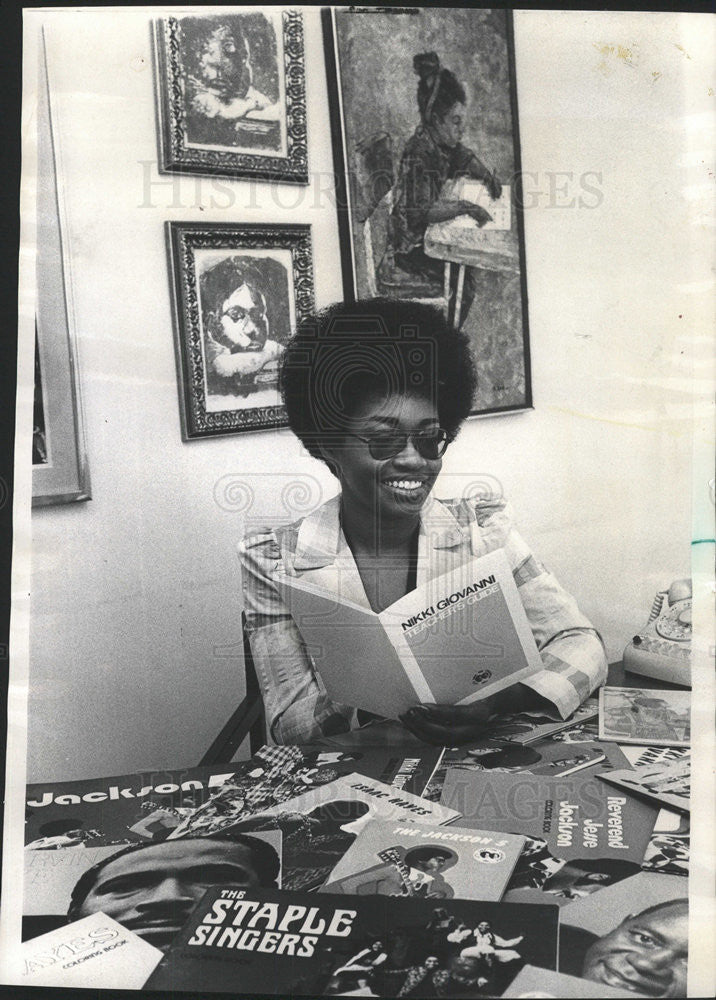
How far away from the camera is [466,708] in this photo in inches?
49.7

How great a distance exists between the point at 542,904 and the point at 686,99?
3.35ft

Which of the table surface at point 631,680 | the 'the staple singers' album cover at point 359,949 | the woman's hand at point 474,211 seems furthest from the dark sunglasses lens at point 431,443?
the 'the staple singers' album cover at point 359,949

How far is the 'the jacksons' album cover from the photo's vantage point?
1054 millimetres

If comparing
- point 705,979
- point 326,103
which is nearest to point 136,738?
point 705,979

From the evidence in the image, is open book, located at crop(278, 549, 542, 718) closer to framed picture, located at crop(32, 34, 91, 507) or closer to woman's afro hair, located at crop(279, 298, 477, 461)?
woman's afro hair, located at crop(279, 298, 477, 461)

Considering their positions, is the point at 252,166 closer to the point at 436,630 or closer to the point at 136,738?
the point at 436,630

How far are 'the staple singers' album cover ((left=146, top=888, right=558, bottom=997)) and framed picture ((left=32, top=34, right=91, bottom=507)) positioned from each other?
0.59 meters

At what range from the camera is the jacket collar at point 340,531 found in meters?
1.26

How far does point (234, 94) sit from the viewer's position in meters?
1.20

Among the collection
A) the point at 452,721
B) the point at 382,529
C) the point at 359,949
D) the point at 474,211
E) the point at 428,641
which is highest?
the point at 474,211

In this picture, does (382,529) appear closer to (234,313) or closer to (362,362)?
(362,362)

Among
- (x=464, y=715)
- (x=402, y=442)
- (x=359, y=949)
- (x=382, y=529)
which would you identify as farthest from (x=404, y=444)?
(x=359, y=949)

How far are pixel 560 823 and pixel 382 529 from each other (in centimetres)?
44

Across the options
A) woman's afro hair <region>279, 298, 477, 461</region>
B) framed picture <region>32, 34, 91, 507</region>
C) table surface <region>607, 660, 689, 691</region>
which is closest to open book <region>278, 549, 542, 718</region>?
table surface <region>607, 660, 689, 691</region>
